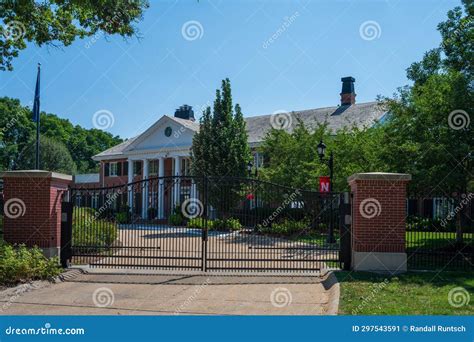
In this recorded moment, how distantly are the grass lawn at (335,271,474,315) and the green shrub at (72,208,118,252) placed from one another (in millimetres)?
6948

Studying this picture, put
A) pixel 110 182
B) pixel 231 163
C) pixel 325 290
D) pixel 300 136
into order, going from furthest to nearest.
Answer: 1. pixel 110 182
2. pixel 231 163
3. pixel 300 136
4. pixel 325 290

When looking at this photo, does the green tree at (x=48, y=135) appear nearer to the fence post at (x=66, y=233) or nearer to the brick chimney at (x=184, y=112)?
the brick chimney at (x=184, y=112)

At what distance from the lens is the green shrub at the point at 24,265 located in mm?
10438

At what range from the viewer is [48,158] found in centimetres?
6003

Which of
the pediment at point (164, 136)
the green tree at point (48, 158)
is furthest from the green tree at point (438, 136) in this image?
the green tree at point (48, 158)

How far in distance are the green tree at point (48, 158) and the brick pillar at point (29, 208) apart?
1980 inches

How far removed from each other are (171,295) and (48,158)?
180ft

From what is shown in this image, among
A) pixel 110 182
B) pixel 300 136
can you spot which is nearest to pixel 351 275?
pixel 300 136

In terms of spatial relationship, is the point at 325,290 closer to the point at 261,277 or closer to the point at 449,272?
the point at 261,277

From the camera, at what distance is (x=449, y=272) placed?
39.2 ft

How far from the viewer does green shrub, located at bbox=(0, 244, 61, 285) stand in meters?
10.4

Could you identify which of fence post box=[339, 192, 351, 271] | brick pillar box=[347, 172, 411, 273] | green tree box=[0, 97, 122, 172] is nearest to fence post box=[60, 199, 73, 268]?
fence post box=[339, 192, 351, 271]

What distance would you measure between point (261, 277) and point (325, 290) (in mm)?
1948

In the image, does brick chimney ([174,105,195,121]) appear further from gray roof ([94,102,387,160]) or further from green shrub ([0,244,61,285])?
green shrub ([0,244,61,285])
